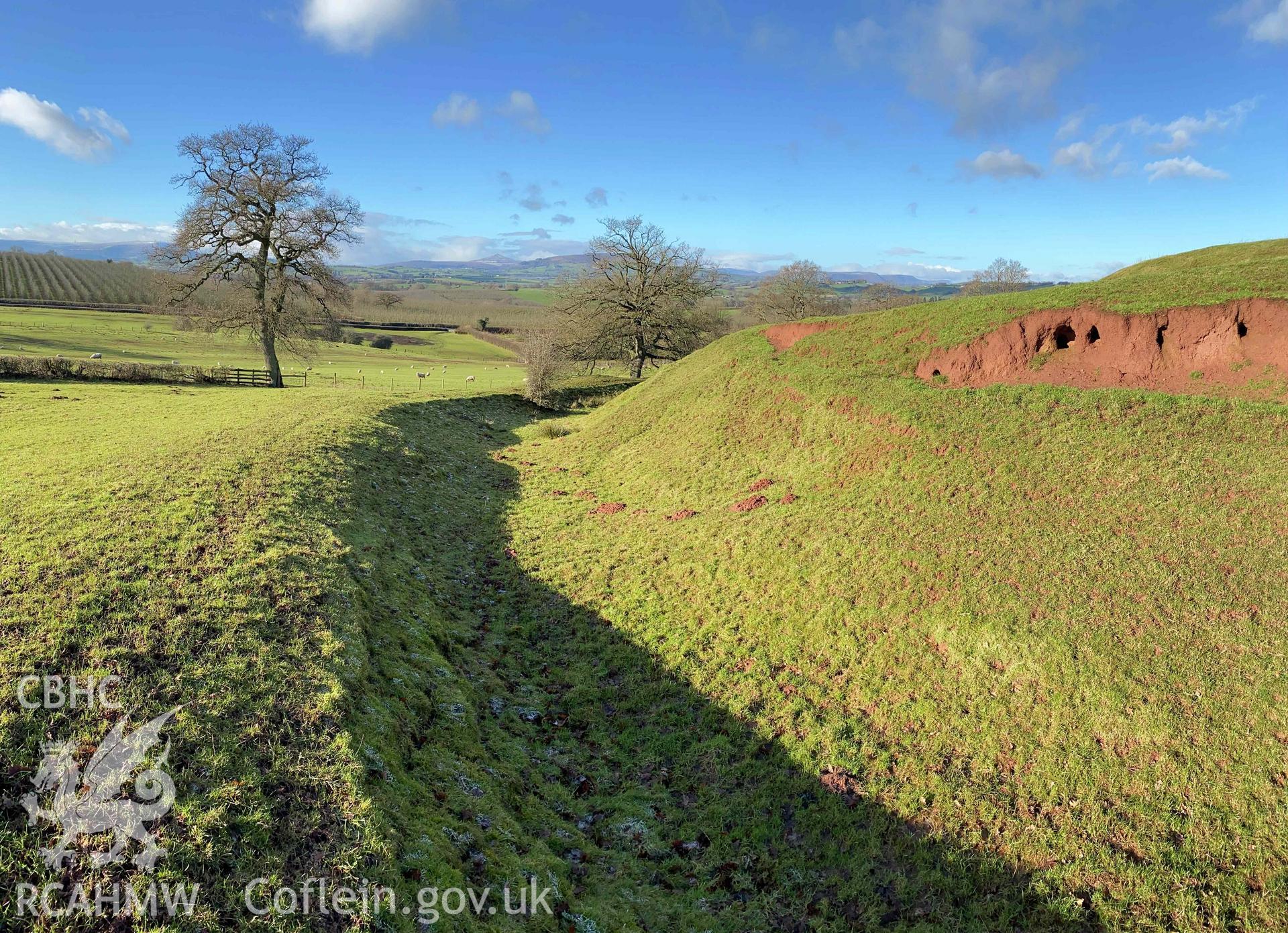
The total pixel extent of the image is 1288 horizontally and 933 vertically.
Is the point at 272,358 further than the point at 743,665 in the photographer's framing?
Yes

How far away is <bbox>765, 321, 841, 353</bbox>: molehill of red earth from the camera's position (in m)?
27.9

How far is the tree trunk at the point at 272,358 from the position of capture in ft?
137

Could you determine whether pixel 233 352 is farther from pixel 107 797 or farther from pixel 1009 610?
pixel 1009 610

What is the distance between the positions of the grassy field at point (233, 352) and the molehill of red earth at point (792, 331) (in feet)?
81.0

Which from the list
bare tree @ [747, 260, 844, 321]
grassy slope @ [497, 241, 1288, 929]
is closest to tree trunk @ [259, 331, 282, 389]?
grassy slope @ [497, 241, 1288, 929]

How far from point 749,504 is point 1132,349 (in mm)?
13303

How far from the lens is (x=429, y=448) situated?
2697 centimetres

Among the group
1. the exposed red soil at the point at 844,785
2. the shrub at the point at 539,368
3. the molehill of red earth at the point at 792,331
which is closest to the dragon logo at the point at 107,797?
the exposed red soil at the point at 844,785

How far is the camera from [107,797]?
20.5 ft

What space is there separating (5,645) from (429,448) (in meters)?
19.4

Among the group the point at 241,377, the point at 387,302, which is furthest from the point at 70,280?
the point at 241,377

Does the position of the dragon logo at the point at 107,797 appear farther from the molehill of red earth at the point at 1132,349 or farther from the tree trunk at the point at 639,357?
the tree trunk at the point at 639,357

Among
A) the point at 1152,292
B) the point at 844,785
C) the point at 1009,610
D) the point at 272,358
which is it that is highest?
the point at 1152,292

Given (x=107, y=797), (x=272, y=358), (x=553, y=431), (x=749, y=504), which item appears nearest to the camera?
(x=107, y=797)
